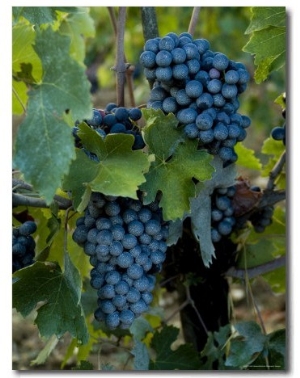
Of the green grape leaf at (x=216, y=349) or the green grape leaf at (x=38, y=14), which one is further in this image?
the green grape leaf at (x=216, y=349)

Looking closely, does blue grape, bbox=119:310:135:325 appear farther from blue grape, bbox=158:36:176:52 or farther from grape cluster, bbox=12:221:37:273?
blue grape, bbox=158:36:176:52

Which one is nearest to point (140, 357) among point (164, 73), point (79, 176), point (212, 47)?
point (79, 176)

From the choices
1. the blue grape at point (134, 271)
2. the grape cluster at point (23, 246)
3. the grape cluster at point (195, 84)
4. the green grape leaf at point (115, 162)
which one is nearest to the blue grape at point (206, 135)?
the grape cluster at point (195, 84)

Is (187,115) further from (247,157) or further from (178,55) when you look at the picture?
(247,157)

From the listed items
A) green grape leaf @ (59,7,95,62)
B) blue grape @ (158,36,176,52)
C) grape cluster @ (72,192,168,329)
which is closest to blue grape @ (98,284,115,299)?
grape cluster @ (72,192,168,329)

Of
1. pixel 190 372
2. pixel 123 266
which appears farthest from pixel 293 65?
pixel 190 372

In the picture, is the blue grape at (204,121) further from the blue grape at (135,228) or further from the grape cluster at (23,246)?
the grape cluster at (23,246)
